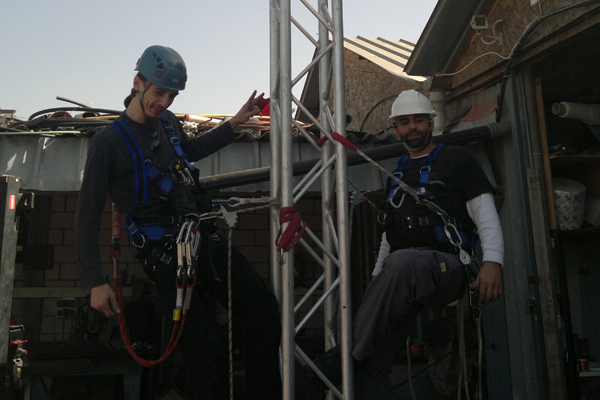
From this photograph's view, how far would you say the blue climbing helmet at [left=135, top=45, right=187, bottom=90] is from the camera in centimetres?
284

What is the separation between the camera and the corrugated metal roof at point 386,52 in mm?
6529

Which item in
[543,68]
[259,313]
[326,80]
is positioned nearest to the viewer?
[259,313]

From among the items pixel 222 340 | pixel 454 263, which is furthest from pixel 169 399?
pixel 454 263

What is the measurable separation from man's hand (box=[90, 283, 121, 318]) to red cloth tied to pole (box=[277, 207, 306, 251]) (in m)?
0.96

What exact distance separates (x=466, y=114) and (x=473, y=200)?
2.55 m

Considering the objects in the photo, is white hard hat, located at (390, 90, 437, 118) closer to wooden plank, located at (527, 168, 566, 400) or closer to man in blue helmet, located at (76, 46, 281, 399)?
man in blue helmet, located at (76, 46, 281, 399)

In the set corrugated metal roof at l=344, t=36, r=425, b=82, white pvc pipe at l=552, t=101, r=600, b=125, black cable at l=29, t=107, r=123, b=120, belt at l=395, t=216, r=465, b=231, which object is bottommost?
belt at l=395, t=216, r=465, b=231

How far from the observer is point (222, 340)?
9.26 ft

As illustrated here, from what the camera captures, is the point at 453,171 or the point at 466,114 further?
the point at 466,114

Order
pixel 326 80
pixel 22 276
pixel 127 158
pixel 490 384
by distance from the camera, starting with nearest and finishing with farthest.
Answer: pixel 127 158 < pixel 326 80 < pixel 490 384 < pixel 22 276

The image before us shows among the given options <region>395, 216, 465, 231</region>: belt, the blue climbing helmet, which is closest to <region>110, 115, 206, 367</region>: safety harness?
the blue climbing helmet

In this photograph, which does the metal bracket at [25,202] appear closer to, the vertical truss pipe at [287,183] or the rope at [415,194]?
the vertical truss pipe at [287,183]

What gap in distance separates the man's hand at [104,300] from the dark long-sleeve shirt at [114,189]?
40 mm

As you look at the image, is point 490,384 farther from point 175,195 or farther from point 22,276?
point 22,276
